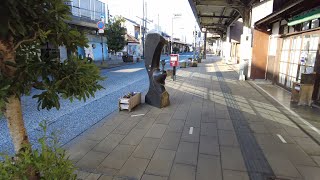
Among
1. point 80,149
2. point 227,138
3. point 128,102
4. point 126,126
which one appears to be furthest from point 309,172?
point 128,102

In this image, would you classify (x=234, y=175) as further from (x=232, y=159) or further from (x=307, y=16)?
(x=307, y=16)

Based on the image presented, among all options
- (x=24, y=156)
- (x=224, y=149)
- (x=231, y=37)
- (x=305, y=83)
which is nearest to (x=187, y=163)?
(x=224, y=149)

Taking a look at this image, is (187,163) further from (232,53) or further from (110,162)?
(232,53)

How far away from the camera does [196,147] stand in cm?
411

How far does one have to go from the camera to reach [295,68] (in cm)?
829

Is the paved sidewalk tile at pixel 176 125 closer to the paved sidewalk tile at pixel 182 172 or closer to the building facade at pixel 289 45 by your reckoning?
the paved sidewalk tile at pixel 182 172

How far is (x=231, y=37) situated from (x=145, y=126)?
22224 mm

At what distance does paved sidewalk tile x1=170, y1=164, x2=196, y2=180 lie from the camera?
314 cm

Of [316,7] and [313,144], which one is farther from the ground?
[316,7]

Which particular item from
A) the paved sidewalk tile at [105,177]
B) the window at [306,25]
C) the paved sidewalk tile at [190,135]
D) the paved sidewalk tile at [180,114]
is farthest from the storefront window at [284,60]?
the paved sidewalk tile at [105,177]

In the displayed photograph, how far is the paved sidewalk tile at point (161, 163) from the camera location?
329 centimetres

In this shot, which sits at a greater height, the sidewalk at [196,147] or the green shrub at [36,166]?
the green shrub at [36,166]

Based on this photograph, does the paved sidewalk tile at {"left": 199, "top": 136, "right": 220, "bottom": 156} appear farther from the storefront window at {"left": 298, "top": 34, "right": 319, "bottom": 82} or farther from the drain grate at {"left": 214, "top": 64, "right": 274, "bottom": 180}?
the storefront window at {"left": 298, "top": 34, "right": 319, "bottom": 82}

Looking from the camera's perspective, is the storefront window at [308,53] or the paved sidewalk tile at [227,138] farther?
the storefront window at [308,53]
